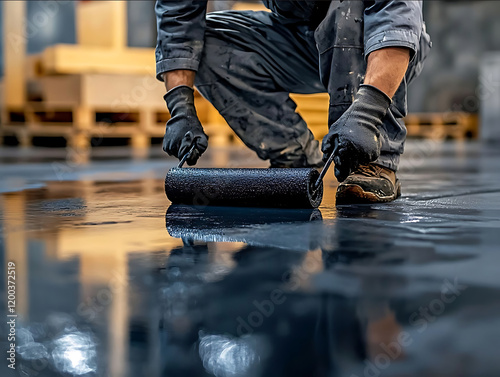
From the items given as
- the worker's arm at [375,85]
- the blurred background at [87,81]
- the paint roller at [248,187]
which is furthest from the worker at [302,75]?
the blurred background at [87,81]

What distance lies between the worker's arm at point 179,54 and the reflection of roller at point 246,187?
0.67 feet

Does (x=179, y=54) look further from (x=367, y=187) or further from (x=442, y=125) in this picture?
(x=442, y=125)

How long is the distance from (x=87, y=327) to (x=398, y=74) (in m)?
1.30

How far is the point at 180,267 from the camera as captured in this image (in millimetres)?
1133

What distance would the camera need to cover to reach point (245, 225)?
1.56 meters

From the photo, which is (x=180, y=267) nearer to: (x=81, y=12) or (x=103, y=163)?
(x=103, y=163)

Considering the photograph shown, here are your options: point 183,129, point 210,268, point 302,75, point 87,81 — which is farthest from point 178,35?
point 87,81

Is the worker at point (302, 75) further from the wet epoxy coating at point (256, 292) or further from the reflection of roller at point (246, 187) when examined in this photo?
the wet epoxy coating at point (256, 292)

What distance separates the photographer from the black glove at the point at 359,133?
1761 mm

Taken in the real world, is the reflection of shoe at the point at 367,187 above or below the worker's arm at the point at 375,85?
below

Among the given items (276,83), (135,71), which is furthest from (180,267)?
(135,71)

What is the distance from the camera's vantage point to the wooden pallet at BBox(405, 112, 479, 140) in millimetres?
10539

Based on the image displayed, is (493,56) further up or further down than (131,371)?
further up

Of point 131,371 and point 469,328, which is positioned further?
point 469,328
